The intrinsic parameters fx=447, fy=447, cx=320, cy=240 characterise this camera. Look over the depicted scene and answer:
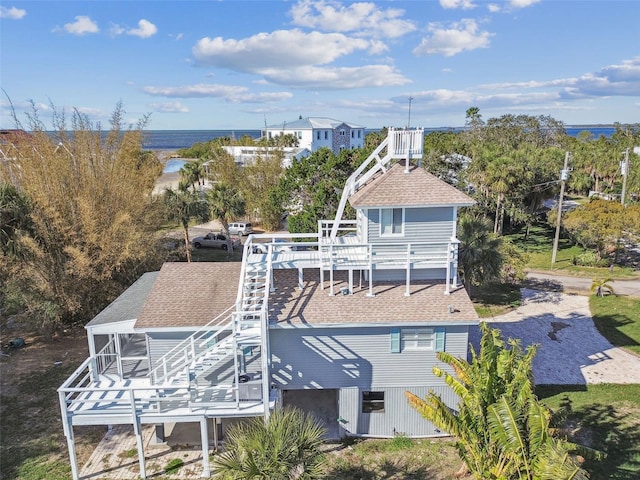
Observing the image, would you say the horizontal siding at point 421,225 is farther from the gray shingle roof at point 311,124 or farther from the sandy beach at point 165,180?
the gray shingle roof at point 311,124

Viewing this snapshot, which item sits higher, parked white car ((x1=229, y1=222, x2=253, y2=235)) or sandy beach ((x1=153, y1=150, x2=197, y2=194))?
sandy beach ((x1=153, y1=150, x2=197, y2=194))

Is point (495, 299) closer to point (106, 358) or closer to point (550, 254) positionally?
point (550, 254)

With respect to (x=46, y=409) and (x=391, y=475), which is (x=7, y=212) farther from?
(x=391, y=475)

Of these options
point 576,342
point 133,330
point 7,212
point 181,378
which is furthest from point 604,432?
point 7,212

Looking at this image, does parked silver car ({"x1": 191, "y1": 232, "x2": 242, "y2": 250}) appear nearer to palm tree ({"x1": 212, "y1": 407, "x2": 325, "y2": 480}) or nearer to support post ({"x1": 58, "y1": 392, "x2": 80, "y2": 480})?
support post ({"x1": 58, "y1": 392, "x2": 80, "y2": 480})

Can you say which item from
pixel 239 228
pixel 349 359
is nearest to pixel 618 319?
pixel 349 359

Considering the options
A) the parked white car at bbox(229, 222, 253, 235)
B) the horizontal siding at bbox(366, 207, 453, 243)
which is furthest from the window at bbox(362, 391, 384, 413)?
the parked white car at bbox(229, 222, 253, 235)

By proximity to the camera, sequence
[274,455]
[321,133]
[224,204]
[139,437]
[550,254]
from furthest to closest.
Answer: [321,133]
[550,254]
[224,204]
[139,437]
[274,455]
